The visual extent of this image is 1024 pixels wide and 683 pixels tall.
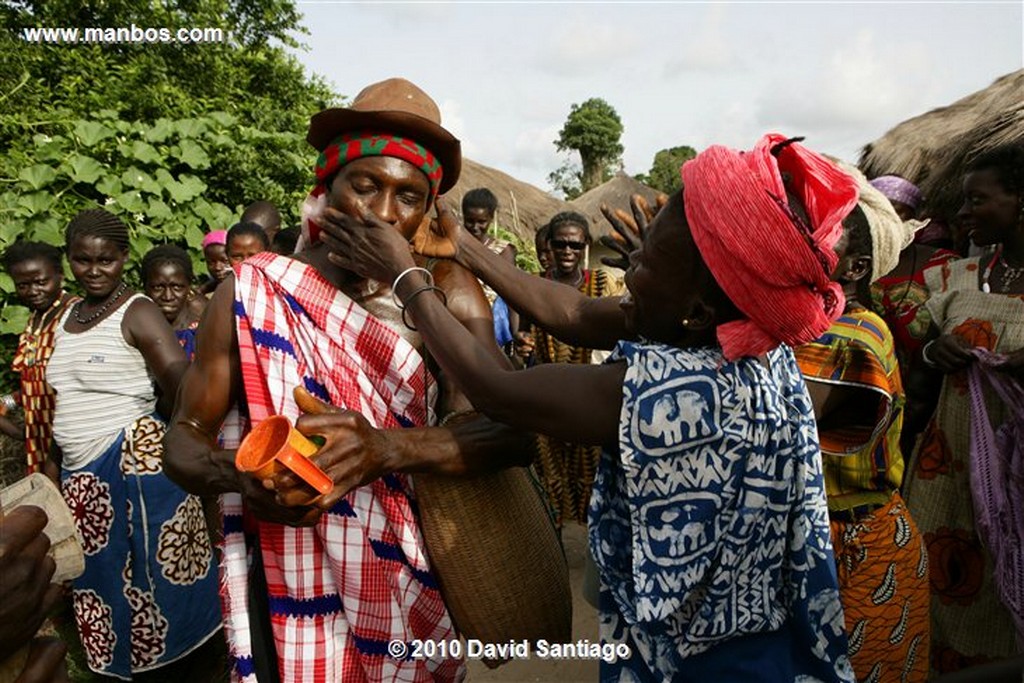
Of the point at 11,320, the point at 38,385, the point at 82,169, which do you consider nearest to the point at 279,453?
the point at 38,385

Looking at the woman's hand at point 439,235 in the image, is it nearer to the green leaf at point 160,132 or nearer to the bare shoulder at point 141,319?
the bare shoulder at point 141,319

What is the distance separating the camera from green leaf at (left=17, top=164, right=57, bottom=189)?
204 inches

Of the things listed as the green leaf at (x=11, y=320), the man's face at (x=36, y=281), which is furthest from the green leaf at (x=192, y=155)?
the man's face at (x=36, y=281)

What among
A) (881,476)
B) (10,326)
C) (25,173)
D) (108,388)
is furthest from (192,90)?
(881,476)

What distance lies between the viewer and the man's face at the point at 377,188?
1.81 m

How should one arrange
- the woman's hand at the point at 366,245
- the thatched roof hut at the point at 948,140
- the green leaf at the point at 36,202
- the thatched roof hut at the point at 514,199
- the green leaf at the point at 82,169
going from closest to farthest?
the woman's hand at the point at 366,245, the thatched roof hut at the point at 948,140, the green leaf at the point at 36,202, the green leaf at the point at 82,169, the thatched roof hut at the point at 514,199

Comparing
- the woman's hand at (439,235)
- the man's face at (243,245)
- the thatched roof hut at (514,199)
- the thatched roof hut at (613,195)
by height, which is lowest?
the woman's hand at (439,235)

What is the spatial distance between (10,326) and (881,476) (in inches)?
216

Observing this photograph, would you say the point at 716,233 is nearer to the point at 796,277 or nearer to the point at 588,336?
the point at 796,277

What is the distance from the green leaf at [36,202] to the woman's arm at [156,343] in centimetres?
235

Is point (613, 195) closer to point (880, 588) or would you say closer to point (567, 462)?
point (567, 462)

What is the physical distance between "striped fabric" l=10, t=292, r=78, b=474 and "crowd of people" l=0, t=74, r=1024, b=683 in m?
2.36

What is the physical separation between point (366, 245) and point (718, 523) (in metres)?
0.99

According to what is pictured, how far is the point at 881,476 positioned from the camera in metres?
2.16
